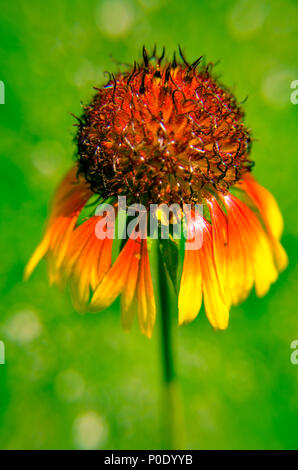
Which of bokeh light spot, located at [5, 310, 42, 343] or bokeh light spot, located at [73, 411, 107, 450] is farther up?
bokeh light spot, located at [5, 310, 42, 343]

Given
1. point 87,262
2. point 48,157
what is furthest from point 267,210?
point 48,157

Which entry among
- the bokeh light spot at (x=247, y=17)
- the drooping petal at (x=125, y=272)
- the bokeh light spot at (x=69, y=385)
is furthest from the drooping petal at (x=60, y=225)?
the bokeh light spot at (x=247, y=17)

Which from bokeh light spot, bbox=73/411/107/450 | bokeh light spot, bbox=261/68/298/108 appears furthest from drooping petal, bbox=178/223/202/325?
bokeh light spot, bbox=261/68/298/108

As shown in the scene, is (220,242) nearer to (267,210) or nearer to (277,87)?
(267,210)

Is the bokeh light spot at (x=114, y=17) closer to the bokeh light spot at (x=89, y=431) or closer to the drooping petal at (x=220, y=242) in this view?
the drooping petal at (x=220, y=242)

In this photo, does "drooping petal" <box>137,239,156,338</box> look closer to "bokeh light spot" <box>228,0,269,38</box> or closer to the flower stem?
the flower stem
